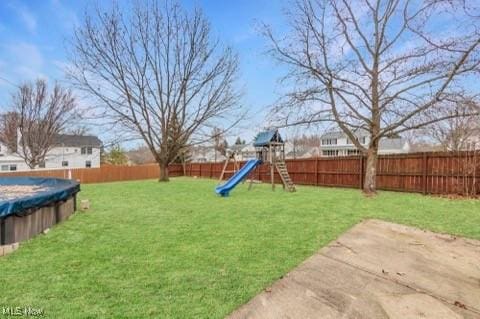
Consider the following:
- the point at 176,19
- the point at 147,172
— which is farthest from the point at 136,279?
the point at 147,172

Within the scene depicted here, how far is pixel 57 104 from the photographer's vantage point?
23.7 metres

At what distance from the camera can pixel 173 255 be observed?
3709 mm

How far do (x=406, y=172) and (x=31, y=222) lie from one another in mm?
11321

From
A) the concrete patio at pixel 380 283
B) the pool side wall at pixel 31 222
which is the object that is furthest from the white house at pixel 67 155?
the concrete patio at pixel 380 283

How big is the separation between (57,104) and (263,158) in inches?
772

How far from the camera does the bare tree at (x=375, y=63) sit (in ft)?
28.0

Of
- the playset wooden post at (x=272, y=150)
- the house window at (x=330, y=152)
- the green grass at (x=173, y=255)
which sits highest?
the house window at (x=330, y=152)

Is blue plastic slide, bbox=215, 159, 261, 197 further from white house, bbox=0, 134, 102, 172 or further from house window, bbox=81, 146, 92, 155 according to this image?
house window, bbox=81, 146, 92, 155

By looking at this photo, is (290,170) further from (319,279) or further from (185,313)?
(185,313)

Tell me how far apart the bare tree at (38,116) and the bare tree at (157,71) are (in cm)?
891

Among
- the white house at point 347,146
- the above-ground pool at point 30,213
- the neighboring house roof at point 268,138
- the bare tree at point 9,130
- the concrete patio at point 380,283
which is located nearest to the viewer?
the concrete patio at point 380,283

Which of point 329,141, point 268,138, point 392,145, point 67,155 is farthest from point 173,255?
point 392,145

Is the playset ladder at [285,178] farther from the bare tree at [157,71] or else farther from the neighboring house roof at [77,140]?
the neighboring house roof at [77,140]

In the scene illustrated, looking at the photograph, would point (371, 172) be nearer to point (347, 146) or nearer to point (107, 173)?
point (107, 173)
